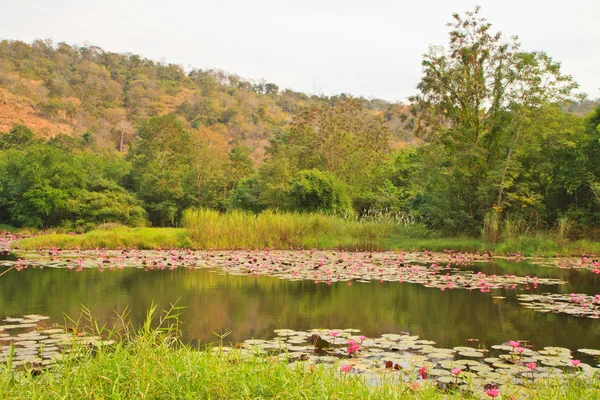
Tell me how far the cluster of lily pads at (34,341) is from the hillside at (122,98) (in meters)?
40.3

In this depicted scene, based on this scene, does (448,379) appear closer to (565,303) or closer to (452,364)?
(452,364)

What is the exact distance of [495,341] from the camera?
499 centimetres

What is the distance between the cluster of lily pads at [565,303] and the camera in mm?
6261

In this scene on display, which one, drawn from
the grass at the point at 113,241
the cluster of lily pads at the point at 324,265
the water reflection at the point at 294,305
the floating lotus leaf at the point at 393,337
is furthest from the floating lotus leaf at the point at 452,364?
the grass at the point at 113,241

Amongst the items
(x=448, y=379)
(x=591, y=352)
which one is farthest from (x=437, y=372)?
(x=591, y=352)

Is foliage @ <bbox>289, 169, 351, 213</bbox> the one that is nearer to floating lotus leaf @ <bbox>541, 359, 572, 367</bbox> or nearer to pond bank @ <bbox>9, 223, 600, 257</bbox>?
pond bank @ <bbox>9, 223, 600, 257</bbox>

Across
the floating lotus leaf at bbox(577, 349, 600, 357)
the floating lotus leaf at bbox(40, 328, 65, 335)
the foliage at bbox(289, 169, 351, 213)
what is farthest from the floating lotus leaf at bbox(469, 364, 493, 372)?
the foliage at bbox(289, 169, 351, 213)

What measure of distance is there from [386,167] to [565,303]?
800 inches

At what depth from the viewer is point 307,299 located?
731 centimetres

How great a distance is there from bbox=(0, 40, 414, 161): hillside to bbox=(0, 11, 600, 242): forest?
99.6 inches

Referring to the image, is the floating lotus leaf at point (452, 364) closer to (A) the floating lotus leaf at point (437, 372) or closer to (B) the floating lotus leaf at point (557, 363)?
(A) the floating lotus leaf at point (437, 372)

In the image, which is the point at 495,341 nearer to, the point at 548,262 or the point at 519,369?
the point at 519,369

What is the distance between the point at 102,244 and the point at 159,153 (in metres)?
15.0

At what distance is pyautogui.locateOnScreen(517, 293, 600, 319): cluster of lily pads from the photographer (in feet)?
20.5
